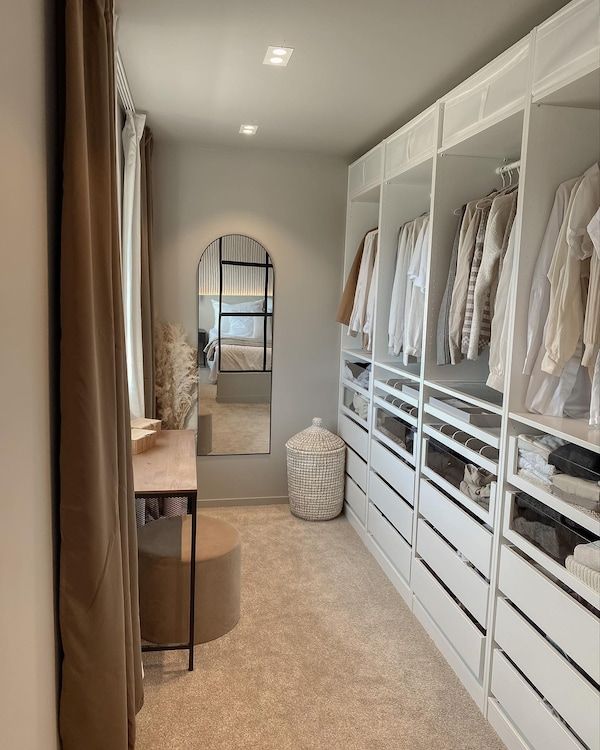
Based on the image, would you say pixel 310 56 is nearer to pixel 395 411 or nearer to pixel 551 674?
pixel 395 411

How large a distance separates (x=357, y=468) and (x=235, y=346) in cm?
117

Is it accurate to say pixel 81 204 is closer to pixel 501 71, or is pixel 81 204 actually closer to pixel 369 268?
pixel 501 71

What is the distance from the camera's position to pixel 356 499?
3.99 meters

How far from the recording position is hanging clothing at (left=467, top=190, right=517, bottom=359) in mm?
2363

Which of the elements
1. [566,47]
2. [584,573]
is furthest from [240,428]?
[566,47]

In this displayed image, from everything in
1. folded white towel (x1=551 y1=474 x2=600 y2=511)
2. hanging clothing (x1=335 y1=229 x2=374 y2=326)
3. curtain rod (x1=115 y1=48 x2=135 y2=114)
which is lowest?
folded white towel (x1=551 y1=474 x2=600 y2=511)

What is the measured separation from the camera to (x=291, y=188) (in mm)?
4219

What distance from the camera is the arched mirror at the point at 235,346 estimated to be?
4.18 meters

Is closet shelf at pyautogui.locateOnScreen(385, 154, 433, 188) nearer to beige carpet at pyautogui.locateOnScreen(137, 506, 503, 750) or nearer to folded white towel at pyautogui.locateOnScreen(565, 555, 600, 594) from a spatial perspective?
folded white towel at pyautogui.locateOnScreen(565, 555, 600, 594)

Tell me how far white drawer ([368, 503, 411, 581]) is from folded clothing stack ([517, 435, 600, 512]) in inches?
46.0

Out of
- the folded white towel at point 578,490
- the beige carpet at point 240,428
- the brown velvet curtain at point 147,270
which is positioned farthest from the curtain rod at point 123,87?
the folded white towel at point 578,490

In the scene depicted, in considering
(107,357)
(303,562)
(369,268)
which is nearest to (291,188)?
(369,268)

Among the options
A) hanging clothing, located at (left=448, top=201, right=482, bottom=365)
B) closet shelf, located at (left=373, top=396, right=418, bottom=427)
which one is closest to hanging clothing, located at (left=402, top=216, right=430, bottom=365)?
closet shelf, located at (left=373, top=396, right=418, bottom=427)

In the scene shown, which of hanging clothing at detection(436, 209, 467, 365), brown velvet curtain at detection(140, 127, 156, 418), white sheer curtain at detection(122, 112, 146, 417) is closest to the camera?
hanging clothing at detection(436, 209, 467, 365)
